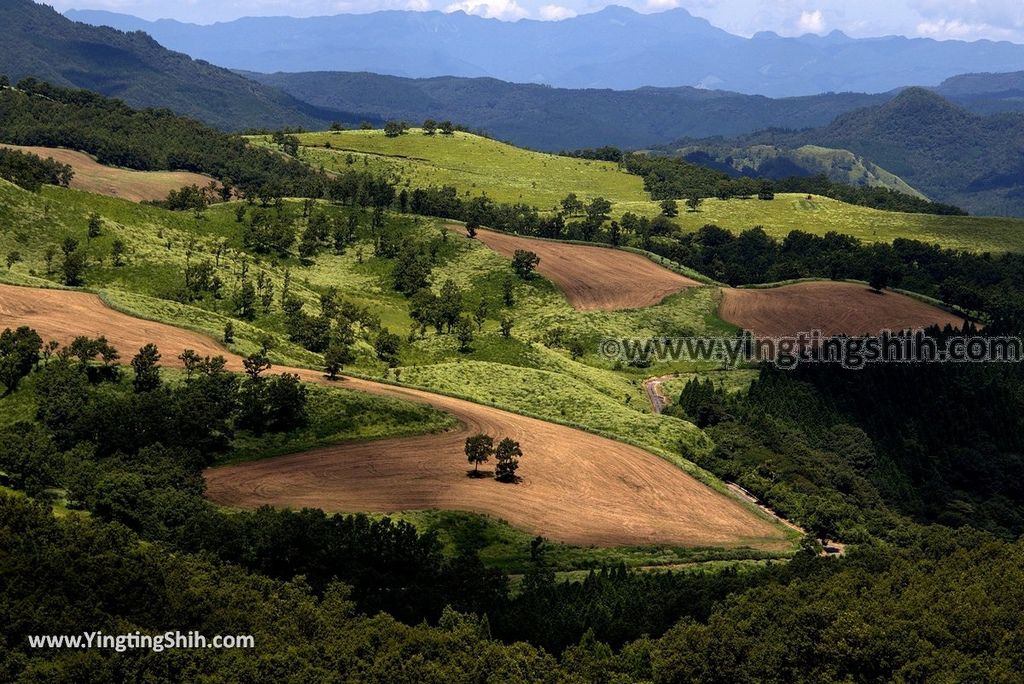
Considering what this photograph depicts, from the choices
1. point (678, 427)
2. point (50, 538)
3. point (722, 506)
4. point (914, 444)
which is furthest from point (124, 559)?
point (914, 444)

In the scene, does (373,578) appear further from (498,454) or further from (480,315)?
(480,315)

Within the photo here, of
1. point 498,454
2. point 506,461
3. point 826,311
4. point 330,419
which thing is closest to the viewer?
point 498,454

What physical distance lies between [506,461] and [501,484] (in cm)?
231

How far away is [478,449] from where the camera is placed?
97.1 meters

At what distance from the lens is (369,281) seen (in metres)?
190

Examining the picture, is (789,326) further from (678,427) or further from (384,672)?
(384,672)

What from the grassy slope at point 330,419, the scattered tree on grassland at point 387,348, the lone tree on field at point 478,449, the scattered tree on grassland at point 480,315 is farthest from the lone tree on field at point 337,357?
the scattered tree on grassland at point 480,315

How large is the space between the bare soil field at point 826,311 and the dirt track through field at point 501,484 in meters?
74.7

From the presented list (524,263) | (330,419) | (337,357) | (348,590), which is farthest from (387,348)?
(348,590)

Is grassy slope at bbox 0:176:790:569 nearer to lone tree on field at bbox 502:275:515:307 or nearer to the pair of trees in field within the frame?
lone tree on field at bbox 502:275:515:307

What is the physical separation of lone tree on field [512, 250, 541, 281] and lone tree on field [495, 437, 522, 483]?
97.5 meters

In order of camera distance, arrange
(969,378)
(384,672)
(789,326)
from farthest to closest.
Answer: (789,326)
(969,378)
(384,672)

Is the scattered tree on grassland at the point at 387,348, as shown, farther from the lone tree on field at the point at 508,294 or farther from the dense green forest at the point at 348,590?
the lone tree on field at the point at 508,294

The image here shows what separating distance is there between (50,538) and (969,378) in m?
136
